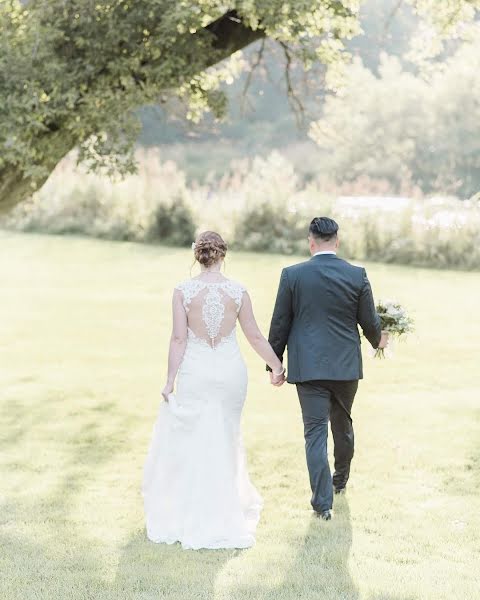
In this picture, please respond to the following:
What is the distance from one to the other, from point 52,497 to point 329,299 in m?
2.52

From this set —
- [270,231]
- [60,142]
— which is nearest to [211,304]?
[60,142]

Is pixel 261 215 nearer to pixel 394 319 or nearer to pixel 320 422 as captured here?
pixel 394 319

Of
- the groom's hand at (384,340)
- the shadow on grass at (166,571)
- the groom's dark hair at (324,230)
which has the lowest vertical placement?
the shadow on grass at (166,571)

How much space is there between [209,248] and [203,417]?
1017 millimetres

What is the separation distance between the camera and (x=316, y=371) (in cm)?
619

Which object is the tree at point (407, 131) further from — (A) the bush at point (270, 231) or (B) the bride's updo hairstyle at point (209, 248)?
(B) the bride's updo hairstyle at point (209, 248)

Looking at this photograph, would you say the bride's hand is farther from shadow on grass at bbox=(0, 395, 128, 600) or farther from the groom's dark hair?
the groom's dark hair

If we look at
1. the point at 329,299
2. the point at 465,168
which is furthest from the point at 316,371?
the point at 465,168

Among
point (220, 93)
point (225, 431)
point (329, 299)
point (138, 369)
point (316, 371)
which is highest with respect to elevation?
point (220, 93)

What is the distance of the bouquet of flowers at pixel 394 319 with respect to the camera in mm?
6797

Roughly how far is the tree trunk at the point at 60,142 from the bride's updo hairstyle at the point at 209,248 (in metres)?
3.91

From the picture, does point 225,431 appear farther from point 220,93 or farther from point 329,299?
point 220,93

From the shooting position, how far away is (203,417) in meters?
6.01

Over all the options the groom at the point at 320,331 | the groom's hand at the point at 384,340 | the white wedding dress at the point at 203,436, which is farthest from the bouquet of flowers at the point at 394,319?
the white wedding dress at the point at 203,436
